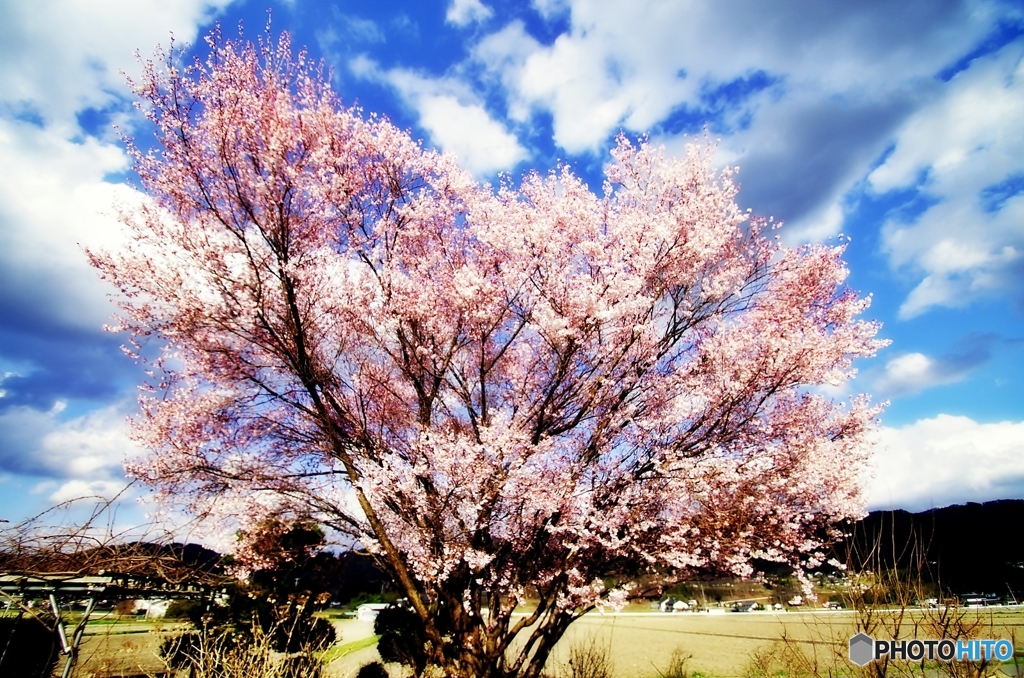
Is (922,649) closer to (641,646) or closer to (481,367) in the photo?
(481,367)

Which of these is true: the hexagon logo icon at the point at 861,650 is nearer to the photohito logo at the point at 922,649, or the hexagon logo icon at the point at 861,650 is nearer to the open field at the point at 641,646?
the photohito logo at the point at 922,649

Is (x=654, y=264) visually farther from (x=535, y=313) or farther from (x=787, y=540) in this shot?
(x=787, y=540)

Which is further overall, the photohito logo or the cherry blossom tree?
the cherry blossom tree

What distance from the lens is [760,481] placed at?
969cm

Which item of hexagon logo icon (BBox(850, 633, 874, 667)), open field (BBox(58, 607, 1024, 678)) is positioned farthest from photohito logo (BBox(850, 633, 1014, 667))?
open field (BBox(58, 607, 1024, 678))

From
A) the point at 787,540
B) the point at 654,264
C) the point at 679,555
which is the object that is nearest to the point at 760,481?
the point at 787,540

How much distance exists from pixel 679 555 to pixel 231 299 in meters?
9.31

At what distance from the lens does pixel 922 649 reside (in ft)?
21.1

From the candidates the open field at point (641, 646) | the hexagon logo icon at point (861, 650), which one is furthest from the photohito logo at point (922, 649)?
the open field at point (641, 646)

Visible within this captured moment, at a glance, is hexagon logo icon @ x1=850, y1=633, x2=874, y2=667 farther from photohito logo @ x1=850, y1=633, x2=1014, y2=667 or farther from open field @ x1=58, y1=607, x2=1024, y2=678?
open field @ x1=58, y1=607, x2=1024, y2=678

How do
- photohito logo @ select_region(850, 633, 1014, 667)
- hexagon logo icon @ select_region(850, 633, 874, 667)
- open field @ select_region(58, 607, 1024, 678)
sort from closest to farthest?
1. photohito logo @ select_region(850, 633, 1014, 667)
2. hexagon logo icon @ select_region(850, 633, 874, 667)
3. open field @ select_region(58, 607, 1024, 678)

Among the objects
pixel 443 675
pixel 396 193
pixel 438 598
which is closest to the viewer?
pixel 443 675

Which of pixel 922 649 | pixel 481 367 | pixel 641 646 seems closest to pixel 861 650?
pixel 922 649

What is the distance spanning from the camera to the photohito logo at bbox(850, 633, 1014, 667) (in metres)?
6.03
